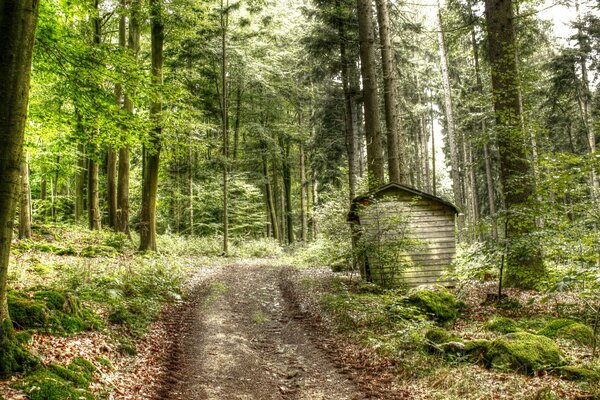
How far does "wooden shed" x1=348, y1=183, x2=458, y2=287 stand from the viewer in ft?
36.5

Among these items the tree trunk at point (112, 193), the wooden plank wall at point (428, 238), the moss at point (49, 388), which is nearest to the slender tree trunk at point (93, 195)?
the tree trunk at point (112, 193)

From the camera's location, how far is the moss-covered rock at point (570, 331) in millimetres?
6348

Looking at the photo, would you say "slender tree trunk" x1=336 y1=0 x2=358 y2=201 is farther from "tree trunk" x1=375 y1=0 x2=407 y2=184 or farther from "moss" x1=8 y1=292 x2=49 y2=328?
"moss" x1=8 y1=292 x2=49 y2=328

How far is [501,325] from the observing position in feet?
24.2

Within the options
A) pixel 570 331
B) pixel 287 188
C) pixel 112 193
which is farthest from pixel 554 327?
pixel 287 188

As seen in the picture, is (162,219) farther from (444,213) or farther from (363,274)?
(444,213)

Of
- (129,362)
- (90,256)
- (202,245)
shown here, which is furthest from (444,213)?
(202,245)

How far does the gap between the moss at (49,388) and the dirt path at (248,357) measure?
1204 millimetres

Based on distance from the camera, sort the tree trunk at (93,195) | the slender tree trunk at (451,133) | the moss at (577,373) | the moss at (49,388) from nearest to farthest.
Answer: the moss at (49,388)
the moss at (577,373)
the tree trunk at (93,195)
the slender tree trunk at (451,133)

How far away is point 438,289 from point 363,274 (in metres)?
3.28

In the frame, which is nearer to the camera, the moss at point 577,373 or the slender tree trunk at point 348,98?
the moss at point 577,373

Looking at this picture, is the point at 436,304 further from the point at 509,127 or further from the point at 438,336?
the point at 509,127

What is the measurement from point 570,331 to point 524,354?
1701 mm

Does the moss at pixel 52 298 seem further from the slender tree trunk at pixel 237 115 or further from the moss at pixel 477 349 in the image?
the slender tree trunk at pixel 237 115
